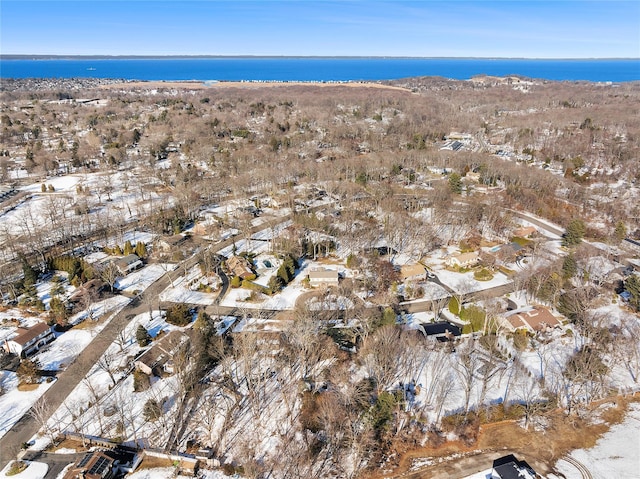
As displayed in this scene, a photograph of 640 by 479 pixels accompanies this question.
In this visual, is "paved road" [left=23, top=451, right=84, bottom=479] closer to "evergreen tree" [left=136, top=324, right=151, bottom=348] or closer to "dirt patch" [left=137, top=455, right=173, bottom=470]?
"dirt patch" [left=137, top=455, right=173, bottom=470]

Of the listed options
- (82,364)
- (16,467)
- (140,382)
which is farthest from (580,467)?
(82,364)

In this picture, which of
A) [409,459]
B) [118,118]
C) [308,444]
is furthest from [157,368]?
[118,118]

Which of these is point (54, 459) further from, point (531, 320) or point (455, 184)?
point (455, 184)

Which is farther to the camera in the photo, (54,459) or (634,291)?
(634,291)

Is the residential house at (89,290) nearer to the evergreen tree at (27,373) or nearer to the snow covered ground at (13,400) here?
the evergreen tree at (27,373)

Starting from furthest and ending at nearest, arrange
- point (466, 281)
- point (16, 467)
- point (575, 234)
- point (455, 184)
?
1. point (455, 184)
2. point (575, 234)
3. point (466, 281)
4. point (16, 467)

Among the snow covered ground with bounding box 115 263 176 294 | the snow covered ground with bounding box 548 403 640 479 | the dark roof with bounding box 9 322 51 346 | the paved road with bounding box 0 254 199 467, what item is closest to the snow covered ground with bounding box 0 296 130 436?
the paved road with bounding box 0 254 199 467

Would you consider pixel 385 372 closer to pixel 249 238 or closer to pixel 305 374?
pixel 305 374
